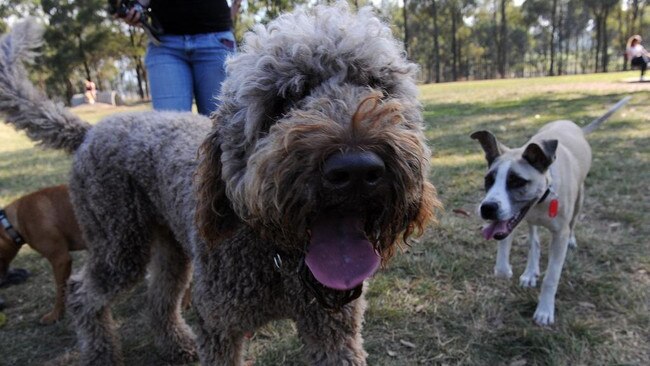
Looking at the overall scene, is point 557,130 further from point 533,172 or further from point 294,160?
point 294,160

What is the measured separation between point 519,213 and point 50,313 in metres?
Answer: 3.34

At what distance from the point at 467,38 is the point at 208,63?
182ft

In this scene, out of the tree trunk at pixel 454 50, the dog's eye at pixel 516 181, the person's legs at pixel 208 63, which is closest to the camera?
the dog's eye at pixel 516 181

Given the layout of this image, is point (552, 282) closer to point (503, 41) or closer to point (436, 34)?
point (436, 34)

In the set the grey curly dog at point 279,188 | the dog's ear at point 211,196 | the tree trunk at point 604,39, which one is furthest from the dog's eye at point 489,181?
the tree trunk at point 604,39

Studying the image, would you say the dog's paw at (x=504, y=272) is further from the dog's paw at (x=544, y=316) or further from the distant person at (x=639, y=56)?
the distant person at (x=639, y=56)

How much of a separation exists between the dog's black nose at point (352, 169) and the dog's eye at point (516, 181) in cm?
204

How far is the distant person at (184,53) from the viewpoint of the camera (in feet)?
10.5

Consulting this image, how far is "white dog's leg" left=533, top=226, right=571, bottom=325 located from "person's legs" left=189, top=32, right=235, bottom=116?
97.0 inches

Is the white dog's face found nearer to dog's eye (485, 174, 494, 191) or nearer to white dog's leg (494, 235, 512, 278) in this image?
dog's eye (485, 174, 494, 191)

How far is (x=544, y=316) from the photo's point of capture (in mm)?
2979

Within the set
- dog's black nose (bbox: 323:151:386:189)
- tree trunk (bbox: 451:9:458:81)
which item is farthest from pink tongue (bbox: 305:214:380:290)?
tree trunk (bbox: 451:9:458:81)

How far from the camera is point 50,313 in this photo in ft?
11.3

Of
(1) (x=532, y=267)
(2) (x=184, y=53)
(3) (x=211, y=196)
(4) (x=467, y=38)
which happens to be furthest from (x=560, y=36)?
(3) (x=211, y=196)
